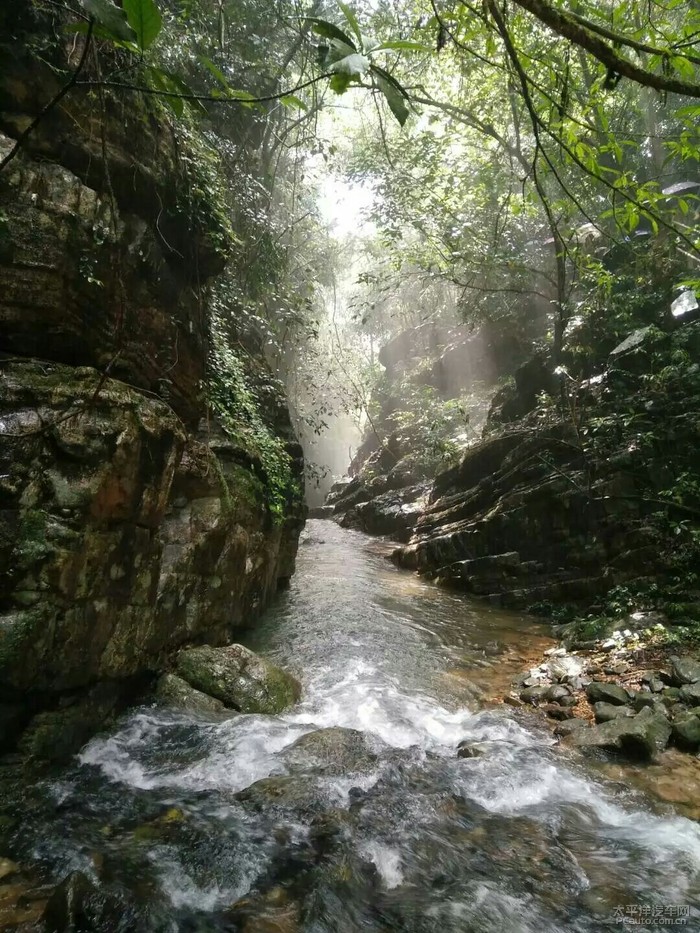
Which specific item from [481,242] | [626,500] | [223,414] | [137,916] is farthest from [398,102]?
[481,242]

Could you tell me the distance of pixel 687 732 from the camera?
4.77 metres

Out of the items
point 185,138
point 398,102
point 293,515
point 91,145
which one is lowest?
point 293,515

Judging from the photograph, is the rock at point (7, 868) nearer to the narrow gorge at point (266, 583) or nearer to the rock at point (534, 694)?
the narrow gorge at point (266, 583)

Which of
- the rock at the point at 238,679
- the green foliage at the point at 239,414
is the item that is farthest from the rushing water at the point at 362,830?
the green foliage at the point at 239,414

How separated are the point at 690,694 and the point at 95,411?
21.2 feet

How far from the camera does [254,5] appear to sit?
1096cm

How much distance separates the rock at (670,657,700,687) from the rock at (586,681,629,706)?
1.96 feet

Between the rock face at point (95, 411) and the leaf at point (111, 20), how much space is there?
5.12 feet

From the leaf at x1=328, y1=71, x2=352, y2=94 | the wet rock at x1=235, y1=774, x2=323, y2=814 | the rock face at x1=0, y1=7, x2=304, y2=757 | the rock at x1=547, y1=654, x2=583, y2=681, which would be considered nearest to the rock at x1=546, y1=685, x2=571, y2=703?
the rock at x1=547, y1=654, x2=583, y2=681

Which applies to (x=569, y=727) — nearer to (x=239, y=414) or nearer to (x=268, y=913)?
(x=268, y=913)

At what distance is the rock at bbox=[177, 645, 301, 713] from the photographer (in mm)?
5473

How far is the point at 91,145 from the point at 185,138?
5.73ft

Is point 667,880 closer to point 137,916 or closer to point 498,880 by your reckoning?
point 498,880

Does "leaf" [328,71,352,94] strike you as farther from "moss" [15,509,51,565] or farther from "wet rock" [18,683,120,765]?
"wet rock" [18,683,120,765]
